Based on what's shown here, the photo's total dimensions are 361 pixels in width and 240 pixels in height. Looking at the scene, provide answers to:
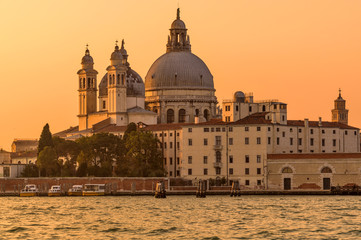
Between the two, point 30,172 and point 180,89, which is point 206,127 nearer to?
point 30,172

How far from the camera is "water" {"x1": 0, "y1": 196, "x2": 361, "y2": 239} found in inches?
2087

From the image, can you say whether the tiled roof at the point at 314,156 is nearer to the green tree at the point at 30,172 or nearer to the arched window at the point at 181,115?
the green tree at the point at 30,172

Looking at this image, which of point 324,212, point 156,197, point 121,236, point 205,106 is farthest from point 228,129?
point 121,236

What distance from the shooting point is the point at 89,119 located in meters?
123

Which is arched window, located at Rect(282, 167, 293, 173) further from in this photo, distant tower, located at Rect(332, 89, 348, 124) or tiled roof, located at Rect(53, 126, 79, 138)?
distant tower, located at Rect(332, 89, 348, 124)

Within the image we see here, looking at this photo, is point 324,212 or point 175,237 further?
point 324,212

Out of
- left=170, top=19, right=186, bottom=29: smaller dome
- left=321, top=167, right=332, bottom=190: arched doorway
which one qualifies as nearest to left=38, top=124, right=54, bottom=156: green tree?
left=170, top=19, right=186, bottom=29: smaller dome

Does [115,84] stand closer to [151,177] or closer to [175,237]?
[151,177]

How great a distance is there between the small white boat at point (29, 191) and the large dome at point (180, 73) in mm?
29177

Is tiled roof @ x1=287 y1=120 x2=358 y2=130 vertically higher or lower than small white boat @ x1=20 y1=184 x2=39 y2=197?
higher

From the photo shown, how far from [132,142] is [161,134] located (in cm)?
673

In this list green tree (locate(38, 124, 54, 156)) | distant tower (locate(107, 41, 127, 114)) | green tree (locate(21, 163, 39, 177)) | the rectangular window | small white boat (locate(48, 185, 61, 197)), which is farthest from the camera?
distant tower (locate(107, 41, 127, 114))

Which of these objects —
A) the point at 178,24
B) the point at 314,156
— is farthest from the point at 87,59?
the point at 314,156

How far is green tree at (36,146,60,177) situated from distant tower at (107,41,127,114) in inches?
568
